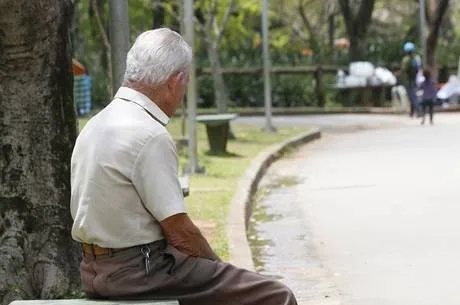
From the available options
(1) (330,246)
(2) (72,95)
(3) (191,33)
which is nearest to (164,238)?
(2) (72,95)

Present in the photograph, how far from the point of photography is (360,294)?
640 cm

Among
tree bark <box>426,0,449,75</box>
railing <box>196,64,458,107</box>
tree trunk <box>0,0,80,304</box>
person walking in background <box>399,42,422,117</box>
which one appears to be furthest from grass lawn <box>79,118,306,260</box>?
tree bark <box>426,0,449,75</box>

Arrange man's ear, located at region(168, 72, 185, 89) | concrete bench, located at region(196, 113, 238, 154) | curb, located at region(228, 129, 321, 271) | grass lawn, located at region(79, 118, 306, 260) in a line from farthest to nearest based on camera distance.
Answer: concrete bench, located at region(196, 113, 238, 154)
grass lawn, located at region(79, 118, 306, 260)
curb, located at region(228, 129, 321, 271)
man's ear, located at region(168, 72, 185, 89)

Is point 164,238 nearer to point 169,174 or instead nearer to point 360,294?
point 169,174

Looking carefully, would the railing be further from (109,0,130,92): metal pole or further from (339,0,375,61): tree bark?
(109,0,130,92): metal pole

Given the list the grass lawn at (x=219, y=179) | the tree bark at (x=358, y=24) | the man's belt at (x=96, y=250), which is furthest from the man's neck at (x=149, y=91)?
the tree bark at (x=358, y=24)

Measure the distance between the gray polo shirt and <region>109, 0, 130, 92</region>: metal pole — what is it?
96.8 inches

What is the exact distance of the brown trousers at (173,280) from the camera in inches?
146

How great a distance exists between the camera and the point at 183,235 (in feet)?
12.2

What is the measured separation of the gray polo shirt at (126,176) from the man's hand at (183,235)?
0.03 m

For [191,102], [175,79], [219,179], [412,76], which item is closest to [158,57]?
[175,79]

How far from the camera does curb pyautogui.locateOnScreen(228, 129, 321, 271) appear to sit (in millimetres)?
7246

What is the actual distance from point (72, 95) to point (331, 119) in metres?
20.9

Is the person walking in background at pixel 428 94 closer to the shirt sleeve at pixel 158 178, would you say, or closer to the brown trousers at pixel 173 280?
the brown trousers at pixel 173 280
